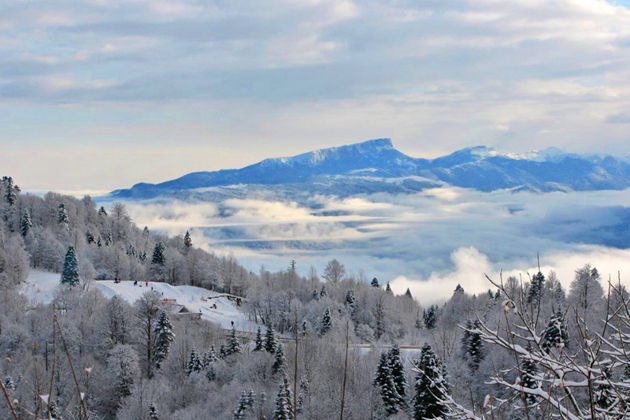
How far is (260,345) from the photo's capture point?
49938 mm

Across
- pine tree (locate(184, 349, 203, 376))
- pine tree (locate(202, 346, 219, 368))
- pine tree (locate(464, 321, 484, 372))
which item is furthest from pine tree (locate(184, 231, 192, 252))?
pine tree (locate(464, 321, 484, 372))

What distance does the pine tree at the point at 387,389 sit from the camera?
38.3 metres

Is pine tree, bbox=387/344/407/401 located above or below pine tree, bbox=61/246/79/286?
below

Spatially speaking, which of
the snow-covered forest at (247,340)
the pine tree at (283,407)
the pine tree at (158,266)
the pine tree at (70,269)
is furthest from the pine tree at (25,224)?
the pine tree at (283,407)

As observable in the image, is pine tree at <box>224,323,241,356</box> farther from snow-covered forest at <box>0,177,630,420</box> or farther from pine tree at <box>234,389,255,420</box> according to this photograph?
pine tree at <box>234,389,255,420</box>

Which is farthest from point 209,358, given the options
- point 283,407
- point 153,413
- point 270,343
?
point 283,407

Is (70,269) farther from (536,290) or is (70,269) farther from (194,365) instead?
(536,290)

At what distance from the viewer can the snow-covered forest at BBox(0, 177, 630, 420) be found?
29266 millimetres

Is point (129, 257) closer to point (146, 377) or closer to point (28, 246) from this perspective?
point (28, 246)

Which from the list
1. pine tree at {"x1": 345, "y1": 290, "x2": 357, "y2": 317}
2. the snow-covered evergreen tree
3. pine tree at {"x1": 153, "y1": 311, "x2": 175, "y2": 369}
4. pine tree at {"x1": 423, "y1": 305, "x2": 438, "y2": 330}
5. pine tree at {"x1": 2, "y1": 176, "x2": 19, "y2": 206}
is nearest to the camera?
the snow-covered evergreen tree

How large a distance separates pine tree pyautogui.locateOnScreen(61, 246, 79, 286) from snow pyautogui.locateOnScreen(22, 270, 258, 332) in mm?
2194

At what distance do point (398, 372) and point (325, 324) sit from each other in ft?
97.4

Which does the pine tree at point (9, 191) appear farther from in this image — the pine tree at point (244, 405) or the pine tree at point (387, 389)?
the pine tree at point (387, 389)

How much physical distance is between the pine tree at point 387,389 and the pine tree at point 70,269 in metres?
50.5
